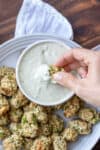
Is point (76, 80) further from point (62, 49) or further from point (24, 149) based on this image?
point (24, 149)

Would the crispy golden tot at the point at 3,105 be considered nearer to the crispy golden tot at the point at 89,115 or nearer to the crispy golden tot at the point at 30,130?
the crispy golden tot at the point at 30,130

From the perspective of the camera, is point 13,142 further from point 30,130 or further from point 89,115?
point 89,115

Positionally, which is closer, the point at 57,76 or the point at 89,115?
the point at 57,76

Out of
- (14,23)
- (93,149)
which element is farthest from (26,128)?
(14,23)

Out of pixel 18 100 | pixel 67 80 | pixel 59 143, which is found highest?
pixel 67 80

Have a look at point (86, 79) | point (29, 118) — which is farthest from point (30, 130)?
point (86, 79)

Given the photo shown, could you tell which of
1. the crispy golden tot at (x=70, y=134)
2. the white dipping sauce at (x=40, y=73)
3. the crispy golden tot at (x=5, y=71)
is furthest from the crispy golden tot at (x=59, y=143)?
Result: the crispy golden tot at (x=5, y=71)

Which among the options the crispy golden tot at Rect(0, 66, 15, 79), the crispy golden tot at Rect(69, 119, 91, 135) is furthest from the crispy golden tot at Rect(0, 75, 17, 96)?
the crispy golden tot at Rect(69, 119, 91, 135)
